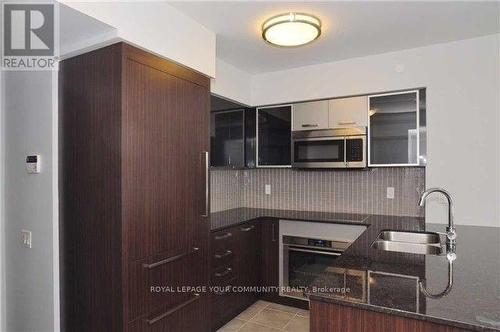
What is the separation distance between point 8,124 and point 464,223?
352cm

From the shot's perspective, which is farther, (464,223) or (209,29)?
(464,223)

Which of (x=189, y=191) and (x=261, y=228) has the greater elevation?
(x=189, y=191)

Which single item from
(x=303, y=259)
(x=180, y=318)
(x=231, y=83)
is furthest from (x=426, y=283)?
(x=231, y=83)

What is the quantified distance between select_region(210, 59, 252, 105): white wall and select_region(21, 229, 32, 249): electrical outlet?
1763mm

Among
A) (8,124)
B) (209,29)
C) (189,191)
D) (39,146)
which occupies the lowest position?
(189,191)

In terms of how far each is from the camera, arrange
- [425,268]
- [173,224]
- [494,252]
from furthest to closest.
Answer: [173,224] → [494,252] → [425,268]

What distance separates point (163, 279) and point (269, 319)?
1.35m

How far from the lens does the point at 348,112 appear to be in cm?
299

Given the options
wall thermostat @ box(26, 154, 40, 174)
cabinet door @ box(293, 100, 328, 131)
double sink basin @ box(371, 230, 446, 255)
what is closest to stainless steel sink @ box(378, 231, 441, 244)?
double sink basin @ box(371, 230, 446, 255)

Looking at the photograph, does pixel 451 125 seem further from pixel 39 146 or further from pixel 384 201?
pixel 39 146

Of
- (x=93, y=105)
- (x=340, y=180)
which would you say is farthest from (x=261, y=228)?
(x=93, y=105)

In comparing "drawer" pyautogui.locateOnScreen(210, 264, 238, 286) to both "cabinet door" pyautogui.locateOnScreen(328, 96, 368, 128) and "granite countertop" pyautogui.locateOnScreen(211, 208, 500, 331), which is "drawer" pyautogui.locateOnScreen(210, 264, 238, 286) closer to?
"granite countertop" pyautogui.locateOnScreen(211, 208, 500, 331)

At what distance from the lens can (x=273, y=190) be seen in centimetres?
376

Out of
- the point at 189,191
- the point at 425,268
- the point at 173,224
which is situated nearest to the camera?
the point at 425,268
